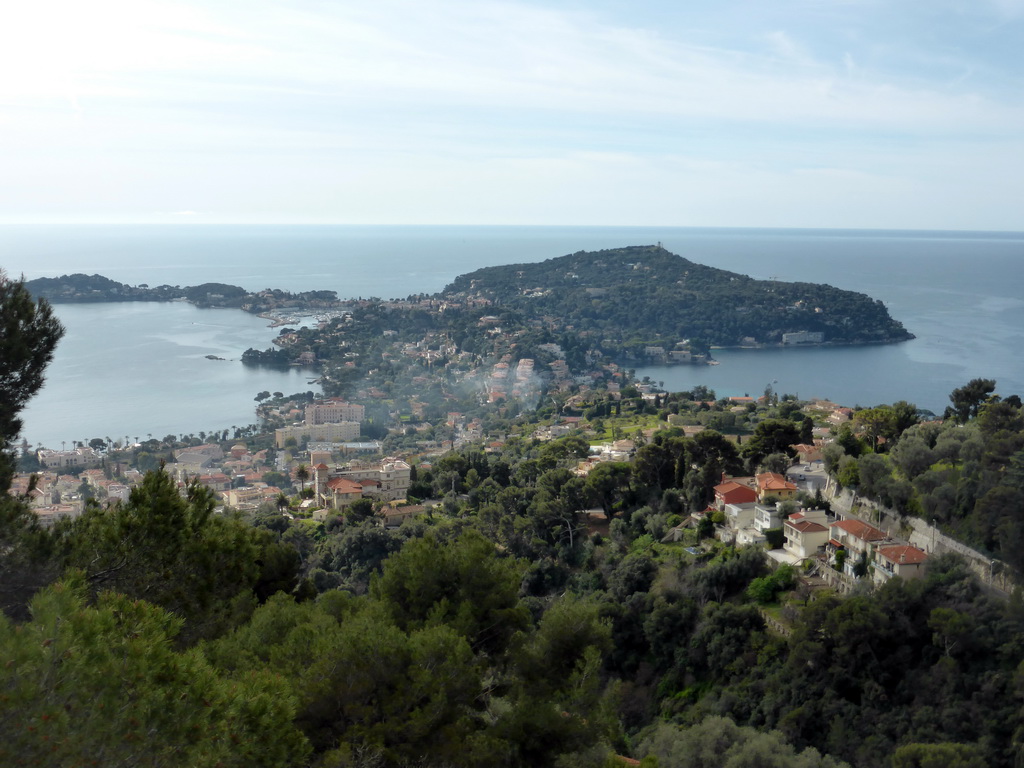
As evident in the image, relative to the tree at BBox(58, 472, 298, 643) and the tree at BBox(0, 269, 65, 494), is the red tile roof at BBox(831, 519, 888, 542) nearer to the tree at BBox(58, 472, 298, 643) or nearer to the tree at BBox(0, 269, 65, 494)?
the tree at BBox(58, 472, 298, 643)

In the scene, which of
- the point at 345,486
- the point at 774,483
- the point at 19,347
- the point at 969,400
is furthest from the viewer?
the point at 345,486

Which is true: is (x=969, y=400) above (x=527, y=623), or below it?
below

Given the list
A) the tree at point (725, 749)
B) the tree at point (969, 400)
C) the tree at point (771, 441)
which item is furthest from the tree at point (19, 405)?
the tree at point (969, 400)

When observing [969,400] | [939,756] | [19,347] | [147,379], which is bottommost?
[147,379]

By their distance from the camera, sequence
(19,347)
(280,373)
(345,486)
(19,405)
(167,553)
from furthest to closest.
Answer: (280,373), (345,486), (19,405), (19,347), (167,553)

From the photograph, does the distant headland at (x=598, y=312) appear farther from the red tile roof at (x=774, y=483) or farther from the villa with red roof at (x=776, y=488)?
the villa with red roof at (x=776, y=488)

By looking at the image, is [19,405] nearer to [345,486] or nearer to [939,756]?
[939,756]

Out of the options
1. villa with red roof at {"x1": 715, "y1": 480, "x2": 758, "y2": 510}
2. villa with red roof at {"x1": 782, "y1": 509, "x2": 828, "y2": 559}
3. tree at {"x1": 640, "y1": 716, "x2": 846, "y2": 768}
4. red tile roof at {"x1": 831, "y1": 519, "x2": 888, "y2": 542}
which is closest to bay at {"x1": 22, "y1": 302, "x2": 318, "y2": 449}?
villa with red roof at {"x1": 715, "y1": 480, "x2": 758, "y2": 510}

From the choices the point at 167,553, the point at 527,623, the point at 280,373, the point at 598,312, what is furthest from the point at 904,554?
the point at 598,312

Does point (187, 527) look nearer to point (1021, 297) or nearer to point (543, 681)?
point (543, 681)
